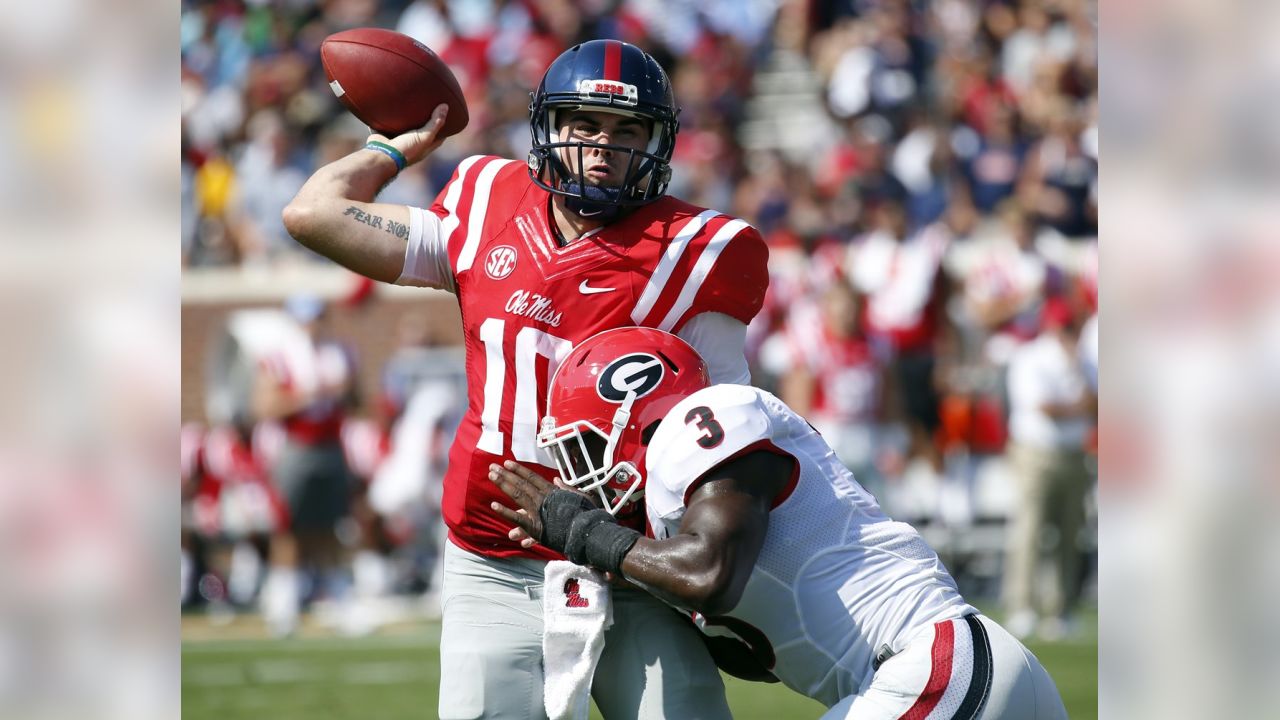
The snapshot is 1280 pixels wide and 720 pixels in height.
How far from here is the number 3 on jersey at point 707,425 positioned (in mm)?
2660

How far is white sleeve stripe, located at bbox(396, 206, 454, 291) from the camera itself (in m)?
3.33

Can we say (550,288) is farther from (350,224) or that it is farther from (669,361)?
(350,224)

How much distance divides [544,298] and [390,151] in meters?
0.69

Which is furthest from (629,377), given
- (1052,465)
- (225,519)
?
(225,519)

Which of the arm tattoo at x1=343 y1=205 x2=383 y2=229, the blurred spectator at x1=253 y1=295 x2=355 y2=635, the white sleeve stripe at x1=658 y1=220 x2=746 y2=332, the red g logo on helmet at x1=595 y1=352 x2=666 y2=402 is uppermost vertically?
the arm tattoo at x1=343 y1=205 x2=383 y2=229

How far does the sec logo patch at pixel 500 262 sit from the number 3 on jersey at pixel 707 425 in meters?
0.67

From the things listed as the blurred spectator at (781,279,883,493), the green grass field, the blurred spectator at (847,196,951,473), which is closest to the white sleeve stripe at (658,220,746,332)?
the green grass field

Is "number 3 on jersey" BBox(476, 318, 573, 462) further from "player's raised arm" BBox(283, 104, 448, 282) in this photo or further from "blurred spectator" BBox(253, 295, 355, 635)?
"blurred spectator" BBox(253, 295, 355, 635)

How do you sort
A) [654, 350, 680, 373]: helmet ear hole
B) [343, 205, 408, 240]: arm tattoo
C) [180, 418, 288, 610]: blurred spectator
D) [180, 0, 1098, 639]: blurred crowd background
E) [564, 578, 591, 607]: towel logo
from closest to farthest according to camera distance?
[654, 350, 680, 373]: helmet ear hole < [564, 578, 591, 607]: towel logo < [343, 205, 408, 240]: arm tattoo < [180, 0, 1098, 639]: blurred crowd background < [180, 418, 288, 610]: blurred spectator

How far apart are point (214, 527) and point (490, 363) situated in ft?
27.4

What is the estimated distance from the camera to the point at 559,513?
2844 millimetres

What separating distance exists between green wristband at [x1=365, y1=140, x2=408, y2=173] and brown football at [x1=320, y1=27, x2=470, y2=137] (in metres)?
0.10
